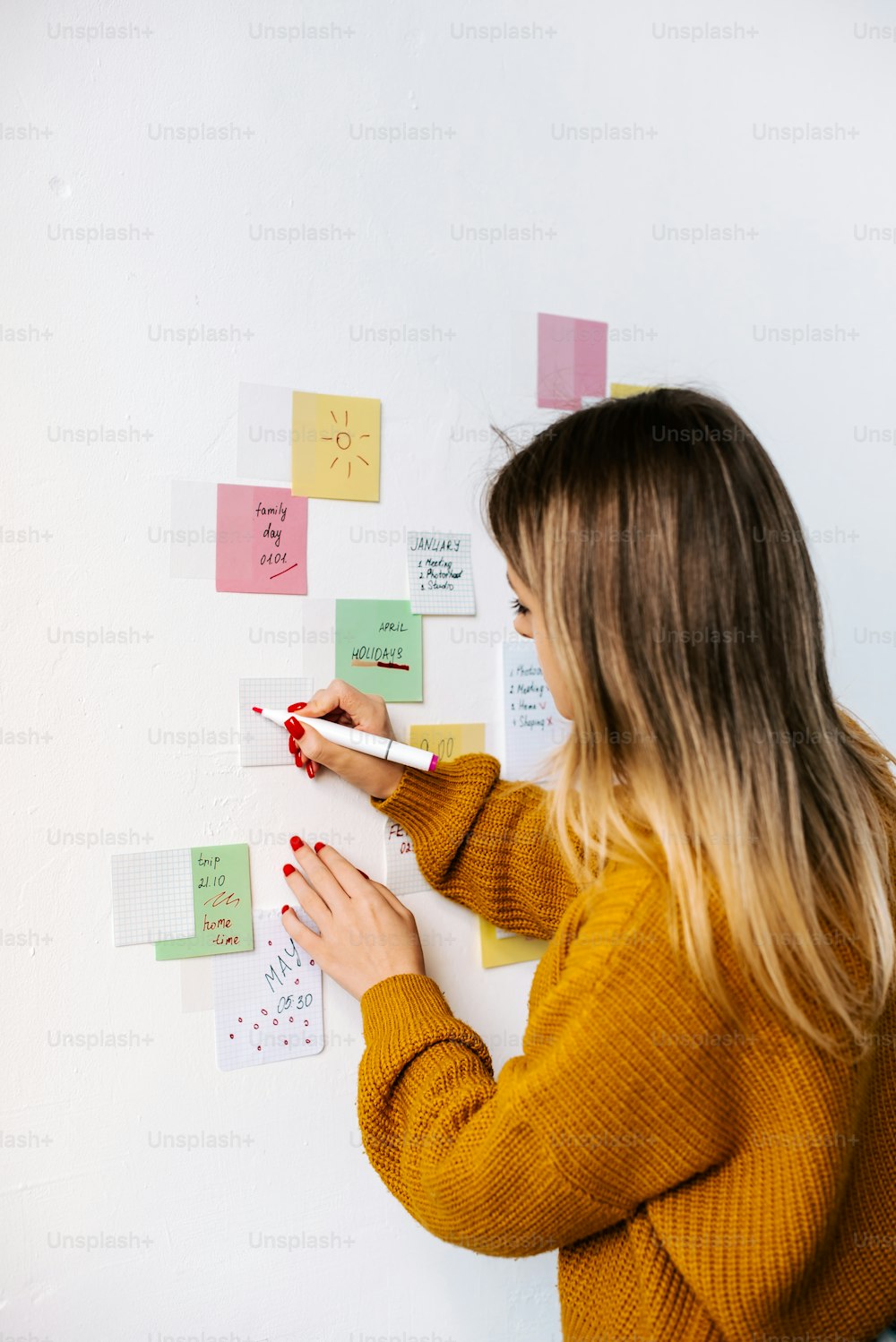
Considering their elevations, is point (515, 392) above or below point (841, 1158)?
above

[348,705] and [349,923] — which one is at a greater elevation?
[348,705]

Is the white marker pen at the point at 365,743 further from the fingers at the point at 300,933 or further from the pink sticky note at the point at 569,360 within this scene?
the pink sticky note at the point at 569,360

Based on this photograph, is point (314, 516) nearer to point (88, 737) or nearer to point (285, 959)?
point (88, 737)

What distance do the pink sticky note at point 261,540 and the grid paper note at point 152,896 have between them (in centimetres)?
25

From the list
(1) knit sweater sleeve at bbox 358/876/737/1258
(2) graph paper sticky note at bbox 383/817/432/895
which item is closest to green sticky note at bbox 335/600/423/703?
(2) graph paper sticky note at bbox 383/817/432/895

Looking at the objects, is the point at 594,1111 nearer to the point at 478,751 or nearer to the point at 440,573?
the point at 478,751

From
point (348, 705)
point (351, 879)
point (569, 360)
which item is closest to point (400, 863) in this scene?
point (351, 879)

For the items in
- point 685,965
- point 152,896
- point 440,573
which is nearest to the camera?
point 685,965

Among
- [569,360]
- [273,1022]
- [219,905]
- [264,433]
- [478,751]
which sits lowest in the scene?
[273,1022]

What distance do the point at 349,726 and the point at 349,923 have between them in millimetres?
180

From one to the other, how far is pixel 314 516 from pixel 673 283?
518 mm

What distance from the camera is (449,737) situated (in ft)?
3.07

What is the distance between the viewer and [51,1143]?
2.53 ft

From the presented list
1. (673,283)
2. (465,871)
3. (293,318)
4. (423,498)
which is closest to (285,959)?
(465,871)
